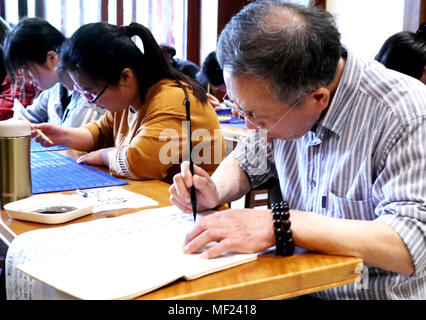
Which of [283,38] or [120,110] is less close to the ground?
[283,38]

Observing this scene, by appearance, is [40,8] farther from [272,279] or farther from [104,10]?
[272,279]

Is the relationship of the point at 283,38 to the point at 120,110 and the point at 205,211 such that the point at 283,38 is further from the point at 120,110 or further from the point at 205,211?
the point at 120,110

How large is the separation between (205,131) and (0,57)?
67.1 inches

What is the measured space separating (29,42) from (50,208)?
1598 mm

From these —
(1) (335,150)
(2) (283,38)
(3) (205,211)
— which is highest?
(2) (283,38)

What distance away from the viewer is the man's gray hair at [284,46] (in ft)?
3.24

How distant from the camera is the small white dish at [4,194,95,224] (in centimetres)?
117

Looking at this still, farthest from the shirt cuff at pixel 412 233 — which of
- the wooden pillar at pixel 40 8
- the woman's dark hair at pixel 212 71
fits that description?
the wooden pillar at pixel 40 8

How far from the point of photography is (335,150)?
3.72 feet

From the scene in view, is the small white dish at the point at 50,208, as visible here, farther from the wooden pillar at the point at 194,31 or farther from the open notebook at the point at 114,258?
the wooden pillar at the point at 194,31

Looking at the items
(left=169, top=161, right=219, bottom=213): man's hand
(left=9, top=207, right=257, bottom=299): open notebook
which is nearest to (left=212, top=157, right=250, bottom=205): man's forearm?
(left=169, top=161, right=219, bottom=213): man's hand

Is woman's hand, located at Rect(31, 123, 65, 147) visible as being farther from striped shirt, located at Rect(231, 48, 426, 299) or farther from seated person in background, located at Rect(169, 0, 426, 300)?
striped shirt, located at Rect(231, 48, 426, 299)

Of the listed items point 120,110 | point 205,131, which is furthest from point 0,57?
point 205,131

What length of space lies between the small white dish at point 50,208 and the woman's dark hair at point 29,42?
4.96ft
